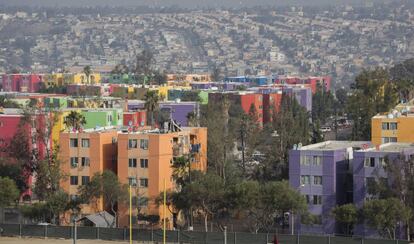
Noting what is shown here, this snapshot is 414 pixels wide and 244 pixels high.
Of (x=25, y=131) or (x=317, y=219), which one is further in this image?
(x=25, y=131)

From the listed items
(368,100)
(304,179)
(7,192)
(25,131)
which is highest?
(368,100)

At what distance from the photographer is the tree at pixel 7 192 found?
42.5 meters

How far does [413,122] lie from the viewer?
47.4m

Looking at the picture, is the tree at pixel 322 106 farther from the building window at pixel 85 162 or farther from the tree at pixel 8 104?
the building window at pixel 85 162

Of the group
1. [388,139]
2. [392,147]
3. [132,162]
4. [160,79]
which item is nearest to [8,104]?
[132,162]

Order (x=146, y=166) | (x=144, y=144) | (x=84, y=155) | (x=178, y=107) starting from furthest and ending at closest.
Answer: (x=178, y=107) < (x=84, y=155) < (x=144, y=144) < (x=146, y=166)

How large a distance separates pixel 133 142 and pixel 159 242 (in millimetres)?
5862

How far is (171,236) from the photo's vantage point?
38.8 metres

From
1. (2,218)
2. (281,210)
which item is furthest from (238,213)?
(2,218)

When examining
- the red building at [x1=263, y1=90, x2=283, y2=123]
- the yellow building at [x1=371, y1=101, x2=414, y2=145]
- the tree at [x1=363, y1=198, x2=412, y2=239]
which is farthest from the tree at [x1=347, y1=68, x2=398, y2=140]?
the tree at [x1=363, y1=198, x2=412, y2=239]

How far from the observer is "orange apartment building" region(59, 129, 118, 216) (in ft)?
146

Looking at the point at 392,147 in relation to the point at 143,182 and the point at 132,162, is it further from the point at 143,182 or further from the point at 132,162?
the point at 132,162

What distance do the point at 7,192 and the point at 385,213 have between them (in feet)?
38.2

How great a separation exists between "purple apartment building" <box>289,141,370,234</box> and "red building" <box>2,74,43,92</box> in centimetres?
6563
